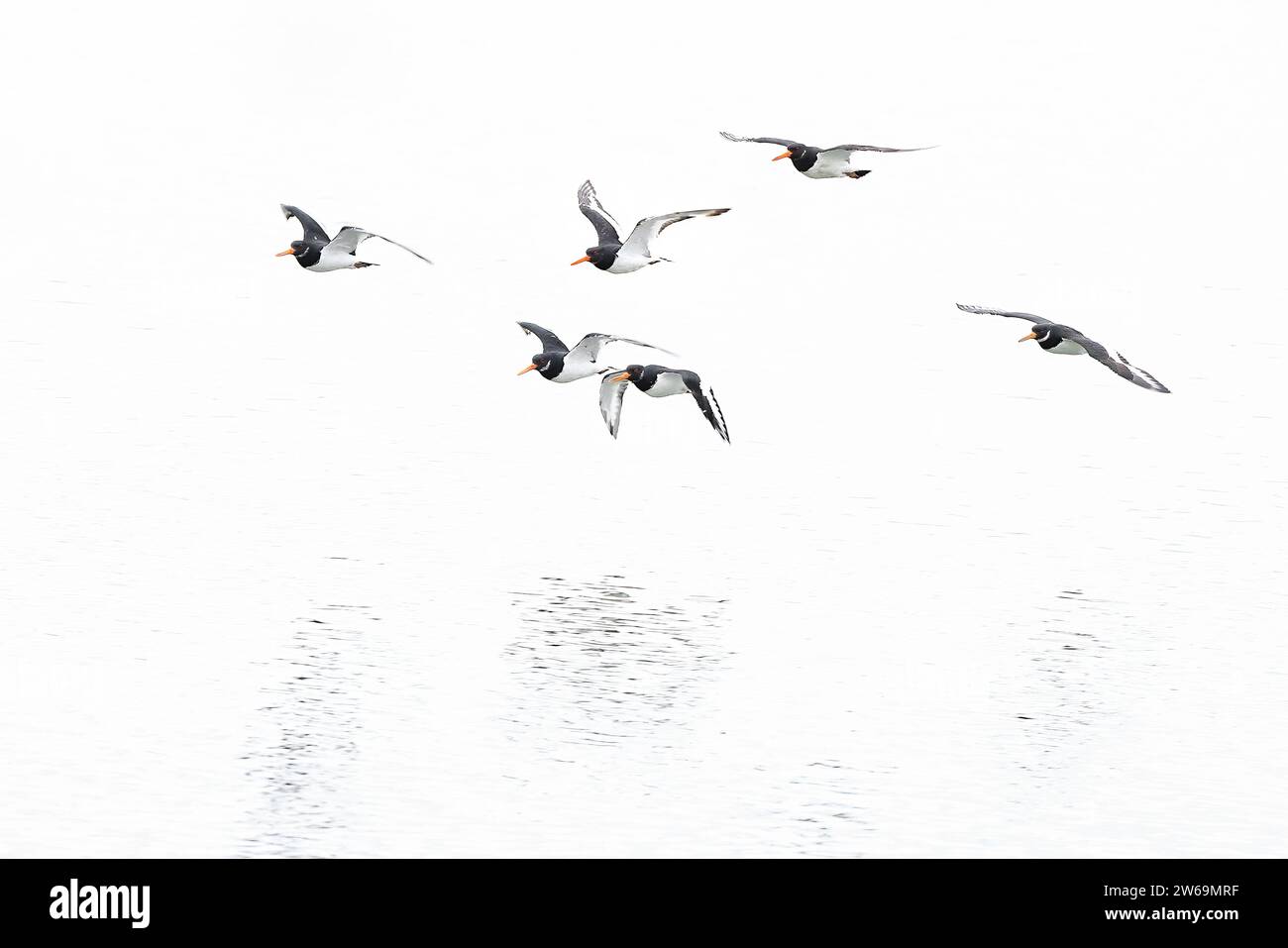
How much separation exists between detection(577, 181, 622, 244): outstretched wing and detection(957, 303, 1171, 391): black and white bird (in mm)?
5561

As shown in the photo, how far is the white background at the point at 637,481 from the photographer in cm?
2286

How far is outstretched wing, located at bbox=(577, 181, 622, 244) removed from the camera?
3322cm

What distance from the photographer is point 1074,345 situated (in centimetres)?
3259

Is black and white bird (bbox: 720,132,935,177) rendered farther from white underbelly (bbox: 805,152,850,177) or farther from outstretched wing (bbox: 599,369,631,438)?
outstretched wing (bbox: 599,369,631,438)

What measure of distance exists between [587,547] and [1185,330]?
2237 cm

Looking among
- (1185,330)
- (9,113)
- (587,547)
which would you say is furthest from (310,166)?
(587,547)

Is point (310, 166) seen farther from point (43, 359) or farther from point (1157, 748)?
point (1157, 748)

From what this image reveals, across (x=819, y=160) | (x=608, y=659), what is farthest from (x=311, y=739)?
(x=819, y=160)

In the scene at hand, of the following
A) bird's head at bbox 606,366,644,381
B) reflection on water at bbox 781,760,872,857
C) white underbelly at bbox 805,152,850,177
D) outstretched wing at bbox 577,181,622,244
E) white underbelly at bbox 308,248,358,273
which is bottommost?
reflection on water at bbox 781,760,872,857

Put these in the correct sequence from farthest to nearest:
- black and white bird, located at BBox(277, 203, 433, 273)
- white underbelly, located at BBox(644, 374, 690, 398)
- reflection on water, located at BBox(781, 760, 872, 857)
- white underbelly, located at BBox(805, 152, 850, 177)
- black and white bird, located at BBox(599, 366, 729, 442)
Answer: black and white bird, located at BBox(277, 203, 433, 273), white underbelly, located at BBox(805, 152, 850, 177), white underbelly, located at BBox(644, 374, 690, 398), black and white bird, located at BBox(599, 366, 729, 442), reflection on water, located at BBox(781, 760, 872, 857)

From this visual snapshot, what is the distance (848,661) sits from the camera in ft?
90.3

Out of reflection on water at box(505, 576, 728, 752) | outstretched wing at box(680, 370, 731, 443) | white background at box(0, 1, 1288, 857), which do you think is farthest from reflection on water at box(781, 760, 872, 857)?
outstretched wing at box(680, 370, 731, 443)

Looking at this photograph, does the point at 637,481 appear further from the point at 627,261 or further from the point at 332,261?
the point at 332,261

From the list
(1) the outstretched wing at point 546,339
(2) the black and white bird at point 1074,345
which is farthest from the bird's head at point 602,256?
(2) the black and white bird at point 1074,345
